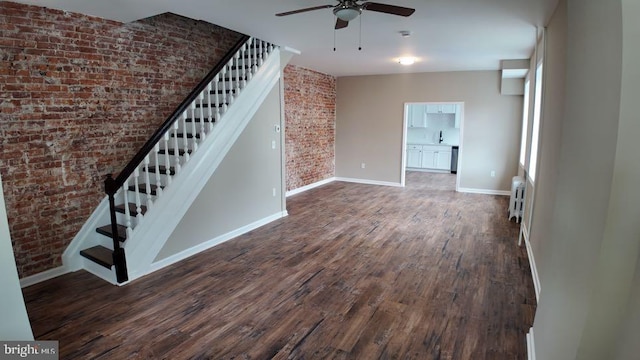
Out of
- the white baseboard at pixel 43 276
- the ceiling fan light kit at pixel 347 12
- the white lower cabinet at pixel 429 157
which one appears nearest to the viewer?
the ceiling fan light kit at pixel 347 12

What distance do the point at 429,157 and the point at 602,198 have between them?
30.8 feet

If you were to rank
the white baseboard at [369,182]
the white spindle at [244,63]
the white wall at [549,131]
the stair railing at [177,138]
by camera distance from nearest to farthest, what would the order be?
the white wall at [549,131] → the stair railing at [177,138] → the white spindle at [244,63] → the white baseboard at [369,182]

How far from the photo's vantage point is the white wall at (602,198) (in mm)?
1118

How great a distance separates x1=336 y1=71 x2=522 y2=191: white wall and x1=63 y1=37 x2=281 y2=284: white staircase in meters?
3.81

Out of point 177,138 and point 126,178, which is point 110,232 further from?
point 177,138

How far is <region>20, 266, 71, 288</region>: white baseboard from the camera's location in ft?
10.7

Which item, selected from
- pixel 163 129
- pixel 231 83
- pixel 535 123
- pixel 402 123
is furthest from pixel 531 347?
pixel 402 123

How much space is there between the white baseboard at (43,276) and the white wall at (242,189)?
0.94 metres

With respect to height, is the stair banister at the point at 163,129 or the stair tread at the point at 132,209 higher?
the stair banister at the point at 163,129

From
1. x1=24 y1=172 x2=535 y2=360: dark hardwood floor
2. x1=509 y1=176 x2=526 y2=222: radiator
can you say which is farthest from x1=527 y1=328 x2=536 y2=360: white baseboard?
x1=509 y1=176 x2=526 y2=222: radiator

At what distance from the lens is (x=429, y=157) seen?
1033cm

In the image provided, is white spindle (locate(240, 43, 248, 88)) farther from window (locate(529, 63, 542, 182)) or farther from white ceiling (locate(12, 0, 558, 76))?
window (locate(529, 63, 542, 182))

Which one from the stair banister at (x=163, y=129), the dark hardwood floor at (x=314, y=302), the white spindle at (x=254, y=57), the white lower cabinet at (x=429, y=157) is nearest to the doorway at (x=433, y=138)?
the white lower cabinet at (x=429, y=157)

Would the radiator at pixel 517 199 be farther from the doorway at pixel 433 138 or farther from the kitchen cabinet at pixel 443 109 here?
the kitchen cabinet at pixel 443 109
